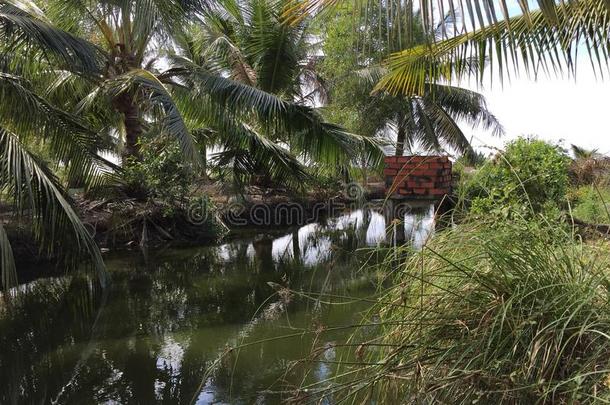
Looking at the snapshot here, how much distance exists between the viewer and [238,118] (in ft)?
36.0

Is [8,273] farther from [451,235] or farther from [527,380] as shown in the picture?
[527,380]

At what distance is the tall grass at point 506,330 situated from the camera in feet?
7.66

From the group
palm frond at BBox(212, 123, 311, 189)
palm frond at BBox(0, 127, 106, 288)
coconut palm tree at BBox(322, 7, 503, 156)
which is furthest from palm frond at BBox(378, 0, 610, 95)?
coconut palm tree at BBox(322, 7, 503, 156)

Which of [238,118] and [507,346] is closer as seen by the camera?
[507,346]

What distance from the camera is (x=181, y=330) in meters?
6.23

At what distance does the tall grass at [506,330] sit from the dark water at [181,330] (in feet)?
1.43

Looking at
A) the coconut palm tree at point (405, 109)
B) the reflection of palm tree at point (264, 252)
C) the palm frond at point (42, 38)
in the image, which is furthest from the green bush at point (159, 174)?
the coconut palm tree at point (405, 109)

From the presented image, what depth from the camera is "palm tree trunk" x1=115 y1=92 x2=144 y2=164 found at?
1130cm

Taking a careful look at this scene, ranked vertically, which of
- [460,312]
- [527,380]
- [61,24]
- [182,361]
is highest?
[61,24]

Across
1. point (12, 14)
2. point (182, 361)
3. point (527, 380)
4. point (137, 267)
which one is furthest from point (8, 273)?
point (137, 267)

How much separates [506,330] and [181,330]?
4.44 m

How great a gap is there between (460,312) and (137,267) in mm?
8160

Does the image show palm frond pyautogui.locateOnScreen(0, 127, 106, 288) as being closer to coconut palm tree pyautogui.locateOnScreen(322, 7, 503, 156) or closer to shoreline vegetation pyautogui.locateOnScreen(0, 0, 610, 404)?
shoreline vegetation pyautogui.locateOnScreen(0, 0, 610, 404)

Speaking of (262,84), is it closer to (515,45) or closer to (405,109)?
(405,109)
